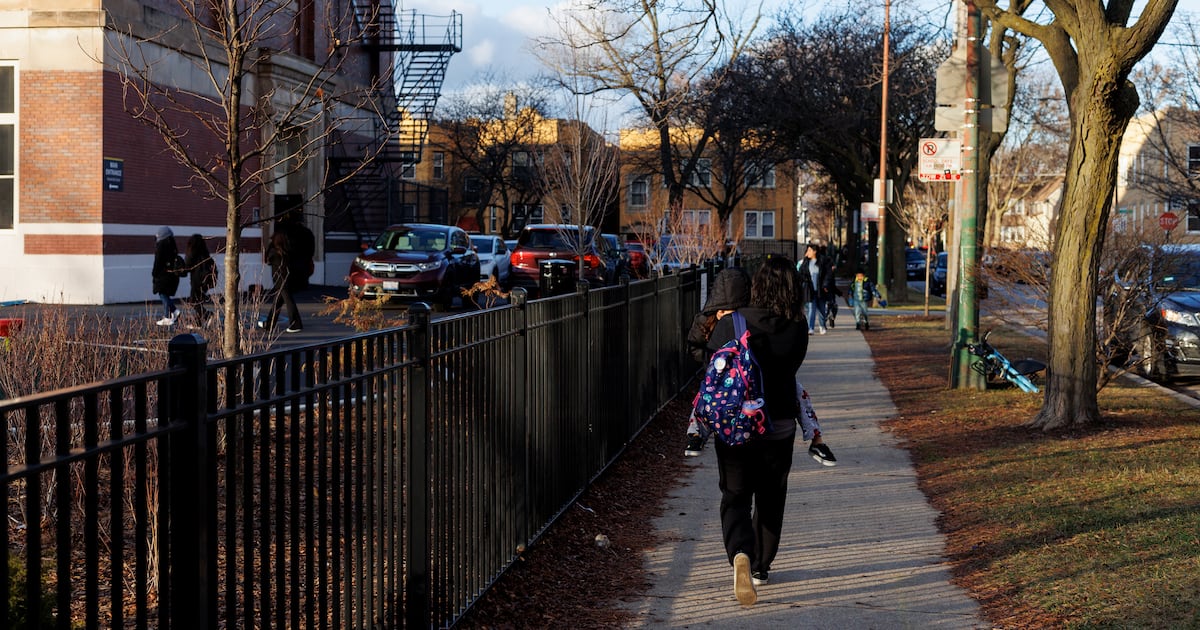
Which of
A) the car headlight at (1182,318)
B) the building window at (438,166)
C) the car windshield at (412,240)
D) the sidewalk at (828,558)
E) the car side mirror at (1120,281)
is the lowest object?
the sidewalk at (828,558)

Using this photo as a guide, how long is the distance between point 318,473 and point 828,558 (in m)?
3.81

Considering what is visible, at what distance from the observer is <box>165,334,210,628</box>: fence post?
300cm

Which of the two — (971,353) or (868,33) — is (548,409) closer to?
(971,353)

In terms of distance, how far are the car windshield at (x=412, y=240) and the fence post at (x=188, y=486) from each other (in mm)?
20433

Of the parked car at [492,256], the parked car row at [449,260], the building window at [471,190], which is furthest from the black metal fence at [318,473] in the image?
the building window at [471,190]

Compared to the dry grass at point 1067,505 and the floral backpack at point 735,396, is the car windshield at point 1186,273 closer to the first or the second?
the dry grass at point 1067,505

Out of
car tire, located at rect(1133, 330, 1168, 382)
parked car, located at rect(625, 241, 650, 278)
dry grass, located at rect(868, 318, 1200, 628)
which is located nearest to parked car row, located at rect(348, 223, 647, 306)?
parked car, located at rect(625, 241, 650, 278)

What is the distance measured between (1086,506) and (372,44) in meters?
32.0

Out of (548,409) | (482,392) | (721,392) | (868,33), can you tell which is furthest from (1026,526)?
(868,33)

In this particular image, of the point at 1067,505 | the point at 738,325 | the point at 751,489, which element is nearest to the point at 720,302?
the point at 738,325

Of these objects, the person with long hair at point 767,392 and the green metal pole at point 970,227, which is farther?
the green metal pole at point 970,227

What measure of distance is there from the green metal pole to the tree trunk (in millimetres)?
3003

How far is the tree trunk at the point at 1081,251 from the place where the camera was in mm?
10352

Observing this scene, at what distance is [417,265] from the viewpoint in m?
22.4
